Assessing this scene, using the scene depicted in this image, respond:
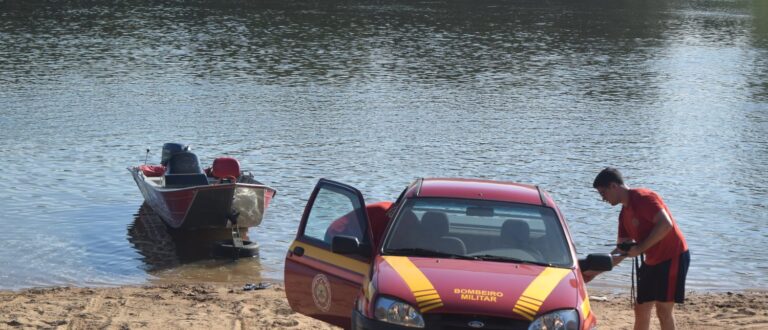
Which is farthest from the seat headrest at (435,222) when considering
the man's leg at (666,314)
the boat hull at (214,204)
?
the boat hull at (214,204)

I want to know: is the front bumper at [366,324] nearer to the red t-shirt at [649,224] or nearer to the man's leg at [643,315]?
the red t-shirt at [649,224]

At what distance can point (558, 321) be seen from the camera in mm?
8312

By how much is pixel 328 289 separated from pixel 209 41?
1624 inches

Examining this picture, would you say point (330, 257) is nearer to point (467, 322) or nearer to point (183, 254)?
point (467, 322)

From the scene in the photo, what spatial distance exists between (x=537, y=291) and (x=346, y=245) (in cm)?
161

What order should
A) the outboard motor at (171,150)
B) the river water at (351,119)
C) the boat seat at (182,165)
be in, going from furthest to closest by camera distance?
the outboard motor at (171,150) < the boat seat at (182,165) < the river water at (351,119)

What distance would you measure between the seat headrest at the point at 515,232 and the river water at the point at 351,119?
7520mm

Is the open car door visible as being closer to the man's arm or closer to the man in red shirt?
the man in red shirt

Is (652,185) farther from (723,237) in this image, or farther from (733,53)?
(733,53)

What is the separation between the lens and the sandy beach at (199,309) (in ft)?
39.1

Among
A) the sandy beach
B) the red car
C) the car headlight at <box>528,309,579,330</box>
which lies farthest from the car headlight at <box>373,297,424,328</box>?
the sandy beach

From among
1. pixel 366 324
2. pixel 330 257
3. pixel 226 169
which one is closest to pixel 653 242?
pixel 366 324

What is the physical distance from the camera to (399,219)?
9.55m

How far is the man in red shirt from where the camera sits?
9.52m
